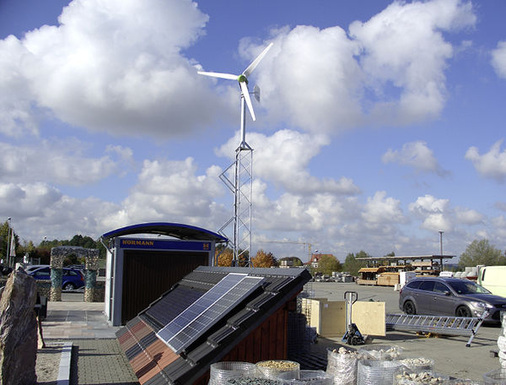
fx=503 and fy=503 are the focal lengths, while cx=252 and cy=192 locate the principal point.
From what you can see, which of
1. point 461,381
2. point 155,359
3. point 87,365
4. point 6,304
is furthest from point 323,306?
point 461,381

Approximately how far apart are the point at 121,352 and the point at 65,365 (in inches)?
90.5

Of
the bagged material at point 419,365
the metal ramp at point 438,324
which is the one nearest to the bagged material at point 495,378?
the bagged material at point 419,365

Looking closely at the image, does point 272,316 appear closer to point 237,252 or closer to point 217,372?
point 217,372

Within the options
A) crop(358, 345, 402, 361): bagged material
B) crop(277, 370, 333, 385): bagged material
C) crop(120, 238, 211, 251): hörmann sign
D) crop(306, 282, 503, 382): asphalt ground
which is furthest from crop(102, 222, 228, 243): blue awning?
crop(277, 370, 333, 385): bagged material

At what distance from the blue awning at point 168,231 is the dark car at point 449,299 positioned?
7.42 meters

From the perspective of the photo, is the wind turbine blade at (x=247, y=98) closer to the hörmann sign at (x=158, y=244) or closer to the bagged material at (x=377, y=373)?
the hörmann sign at (x=158, y=244)

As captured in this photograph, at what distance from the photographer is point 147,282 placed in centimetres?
1720

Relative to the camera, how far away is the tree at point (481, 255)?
66.9 metres

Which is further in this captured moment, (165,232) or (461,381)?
(165,232)

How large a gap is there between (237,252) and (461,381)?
12.6 metres

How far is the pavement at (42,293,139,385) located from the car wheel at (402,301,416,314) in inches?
423

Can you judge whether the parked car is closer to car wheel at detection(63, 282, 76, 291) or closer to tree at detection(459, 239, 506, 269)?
car wheel at detection(63, 282, 76, 291)

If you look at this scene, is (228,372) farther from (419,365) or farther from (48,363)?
(48,363)

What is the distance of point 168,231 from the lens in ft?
63.0
